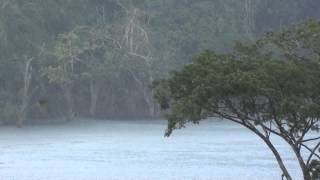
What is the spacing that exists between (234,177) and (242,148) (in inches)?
404

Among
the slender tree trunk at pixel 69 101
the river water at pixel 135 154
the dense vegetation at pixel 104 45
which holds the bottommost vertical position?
the river water at pixel 135 154

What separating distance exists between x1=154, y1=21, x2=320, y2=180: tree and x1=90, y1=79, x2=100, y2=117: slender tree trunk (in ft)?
141

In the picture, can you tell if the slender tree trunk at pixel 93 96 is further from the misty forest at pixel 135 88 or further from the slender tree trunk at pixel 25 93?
the slender tree trunk at pixel 25 93

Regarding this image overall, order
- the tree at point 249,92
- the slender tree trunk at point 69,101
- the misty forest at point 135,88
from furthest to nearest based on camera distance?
the slender tree trunk at point 69,101 < the misty forest at point 135,88 < the tree at point 249,92

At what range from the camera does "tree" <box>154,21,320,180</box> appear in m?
12.7

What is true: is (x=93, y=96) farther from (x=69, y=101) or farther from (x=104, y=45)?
(x=104, y=45)

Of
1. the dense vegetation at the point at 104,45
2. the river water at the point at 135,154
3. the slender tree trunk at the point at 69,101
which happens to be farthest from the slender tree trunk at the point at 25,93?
the slender tree trunk at the point at 69,101

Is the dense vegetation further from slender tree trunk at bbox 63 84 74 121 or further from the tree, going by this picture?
the tree

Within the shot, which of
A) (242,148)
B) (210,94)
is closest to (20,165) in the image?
(242,148)

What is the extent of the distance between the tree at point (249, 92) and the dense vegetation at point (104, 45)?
38.1 meters

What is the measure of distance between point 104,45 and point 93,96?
369cm

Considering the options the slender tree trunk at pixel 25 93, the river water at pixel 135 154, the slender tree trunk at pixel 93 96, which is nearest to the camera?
the river water at pixel 135 154

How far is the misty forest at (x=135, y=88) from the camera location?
13883 millimetres

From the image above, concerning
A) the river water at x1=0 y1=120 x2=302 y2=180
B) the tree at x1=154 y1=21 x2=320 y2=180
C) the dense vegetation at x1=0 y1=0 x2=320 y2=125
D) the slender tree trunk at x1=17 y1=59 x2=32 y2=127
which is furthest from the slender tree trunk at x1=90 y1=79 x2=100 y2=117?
the tree at x1=154 y1=21 x2=320 y2=180
